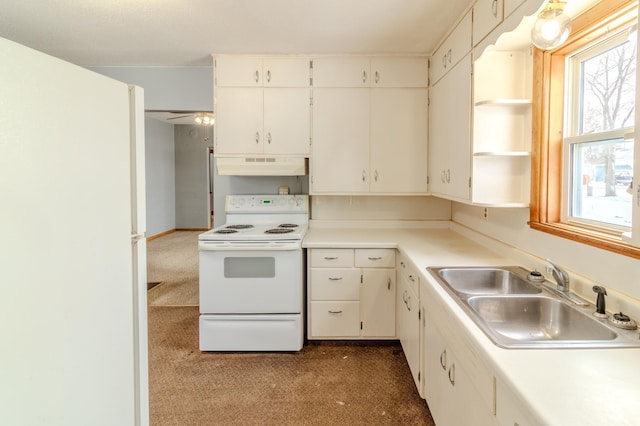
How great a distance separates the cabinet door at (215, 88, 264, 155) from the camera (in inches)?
121

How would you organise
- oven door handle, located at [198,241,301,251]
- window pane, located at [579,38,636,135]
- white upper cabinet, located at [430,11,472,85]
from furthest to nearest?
oven door handle, located at [198,241,301,251] → white upper cabinet, located at [430,11,472,85] → window pane, located at [579,38,636,135]

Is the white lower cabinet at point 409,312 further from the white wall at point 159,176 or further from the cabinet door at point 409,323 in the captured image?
the white wall at point 159,176

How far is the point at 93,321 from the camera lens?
1.05 m

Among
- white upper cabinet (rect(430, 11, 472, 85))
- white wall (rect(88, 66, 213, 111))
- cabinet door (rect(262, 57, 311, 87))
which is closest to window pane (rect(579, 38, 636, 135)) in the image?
white upper cabinet (rect(430, 11, 472, 85))

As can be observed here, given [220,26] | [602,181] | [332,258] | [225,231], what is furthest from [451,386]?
[220,26]

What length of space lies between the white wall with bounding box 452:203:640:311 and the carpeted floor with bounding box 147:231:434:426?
3.59ft

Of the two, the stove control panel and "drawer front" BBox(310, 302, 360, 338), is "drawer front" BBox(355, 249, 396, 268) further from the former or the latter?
the stove control panel

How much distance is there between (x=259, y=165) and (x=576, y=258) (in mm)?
2266

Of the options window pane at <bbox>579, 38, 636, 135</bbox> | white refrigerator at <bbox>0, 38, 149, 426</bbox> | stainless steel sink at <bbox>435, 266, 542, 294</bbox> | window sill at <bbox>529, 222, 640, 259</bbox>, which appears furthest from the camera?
stainless steel sink at <bbox>435, 266, 542, 294</bbox>

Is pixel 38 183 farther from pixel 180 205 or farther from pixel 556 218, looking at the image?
pixel 180 205

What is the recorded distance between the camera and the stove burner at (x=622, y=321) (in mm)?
1211

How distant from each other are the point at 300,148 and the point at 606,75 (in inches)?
80.8

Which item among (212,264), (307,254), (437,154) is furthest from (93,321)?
(437,154)

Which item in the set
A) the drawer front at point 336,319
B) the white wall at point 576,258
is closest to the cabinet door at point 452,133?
the white wall at point 576,258
